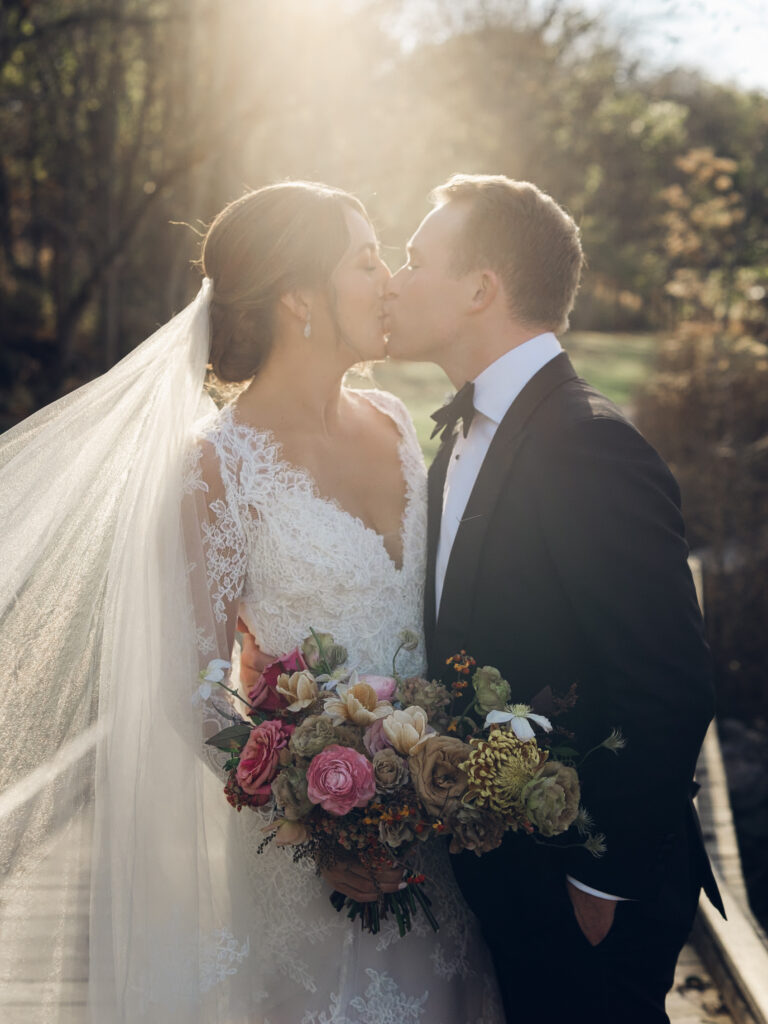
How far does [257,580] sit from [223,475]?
1.03 ft

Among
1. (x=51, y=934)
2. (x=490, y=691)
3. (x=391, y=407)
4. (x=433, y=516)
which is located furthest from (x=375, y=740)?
(x=391, y=407)

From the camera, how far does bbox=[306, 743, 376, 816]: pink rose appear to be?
204cm

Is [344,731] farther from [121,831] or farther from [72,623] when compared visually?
[72,623]

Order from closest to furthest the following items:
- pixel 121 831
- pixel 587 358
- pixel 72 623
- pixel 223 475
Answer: pixel 121 831, pixel 72 623, pixel 223 475, pixel 587 358

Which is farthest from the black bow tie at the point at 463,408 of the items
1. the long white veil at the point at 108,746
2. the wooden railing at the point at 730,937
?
the wooden railing at the point at 730,937

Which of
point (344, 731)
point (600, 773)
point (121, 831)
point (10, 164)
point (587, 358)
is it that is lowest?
point (587, 358)

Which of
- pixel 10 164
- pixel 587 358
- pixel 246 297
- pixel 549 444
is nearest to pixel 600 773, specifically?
pixel 549 444

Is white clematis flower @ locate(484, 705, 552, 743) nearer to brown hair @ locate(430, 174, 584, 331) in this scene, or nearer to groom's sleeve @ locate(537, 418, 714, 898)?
groom's sleeve @ locate(537, 418, 714, 898)

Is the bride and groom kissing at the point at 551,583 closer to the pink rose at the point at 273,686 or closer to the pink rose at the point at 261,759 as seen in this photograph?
the pink rose at the point at 261,759

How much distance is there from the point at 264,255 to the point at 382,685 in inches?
54.9

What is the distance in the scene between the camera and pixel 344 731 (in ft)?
7.07

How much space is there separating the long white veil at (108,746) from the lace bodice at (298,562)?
0.15m

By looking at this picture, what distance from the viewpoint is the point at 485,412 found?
283 centimetres

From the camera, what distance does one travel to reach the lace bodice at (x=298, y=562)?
8.99ft
